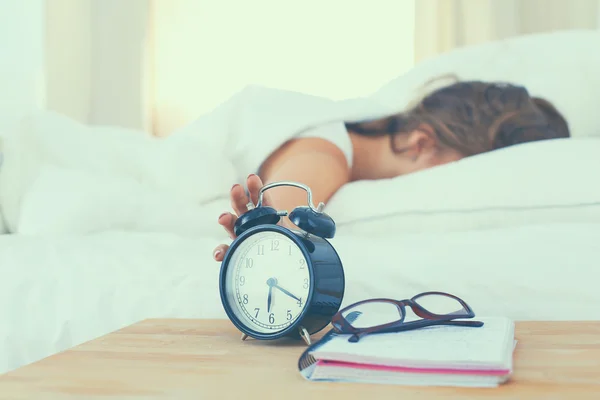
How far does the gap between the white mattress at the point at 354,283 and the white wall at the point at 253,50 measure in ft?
6.30

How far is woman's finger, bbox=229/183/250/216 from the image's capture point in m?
0.75

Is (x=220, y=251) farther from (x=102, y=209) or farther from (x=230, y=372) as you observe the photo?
(x=102, y=209)

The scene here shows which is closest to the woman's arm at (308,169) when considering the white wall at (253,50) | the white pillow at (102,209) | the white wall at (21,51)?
the white pillow at (102,209)

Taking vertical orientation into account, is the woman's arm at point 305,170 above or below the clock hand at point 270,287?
below

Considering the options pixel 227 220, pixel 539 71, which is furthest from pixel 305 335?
pixel 539 71

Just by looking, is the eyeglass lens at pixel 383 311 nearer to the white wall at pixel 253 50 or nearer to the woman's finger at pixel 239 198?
the woman's finger at pixel 239 198

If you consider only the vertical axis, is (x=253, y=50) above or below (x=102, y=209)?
above

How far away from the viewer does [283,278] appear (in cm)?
66

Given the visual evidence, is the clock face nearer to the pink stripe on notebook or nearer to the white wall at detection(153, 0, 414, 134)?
the pink stripe on notebook

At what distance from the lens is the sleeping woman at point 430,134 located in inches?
52.8

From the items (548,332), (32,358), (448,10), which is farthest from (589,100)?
(448,10)

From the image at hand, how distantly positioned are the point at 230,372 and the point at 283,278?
0.15 metres

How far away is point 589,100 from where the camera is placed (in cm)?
136

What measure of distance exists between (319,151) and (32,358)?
26.7 inches
